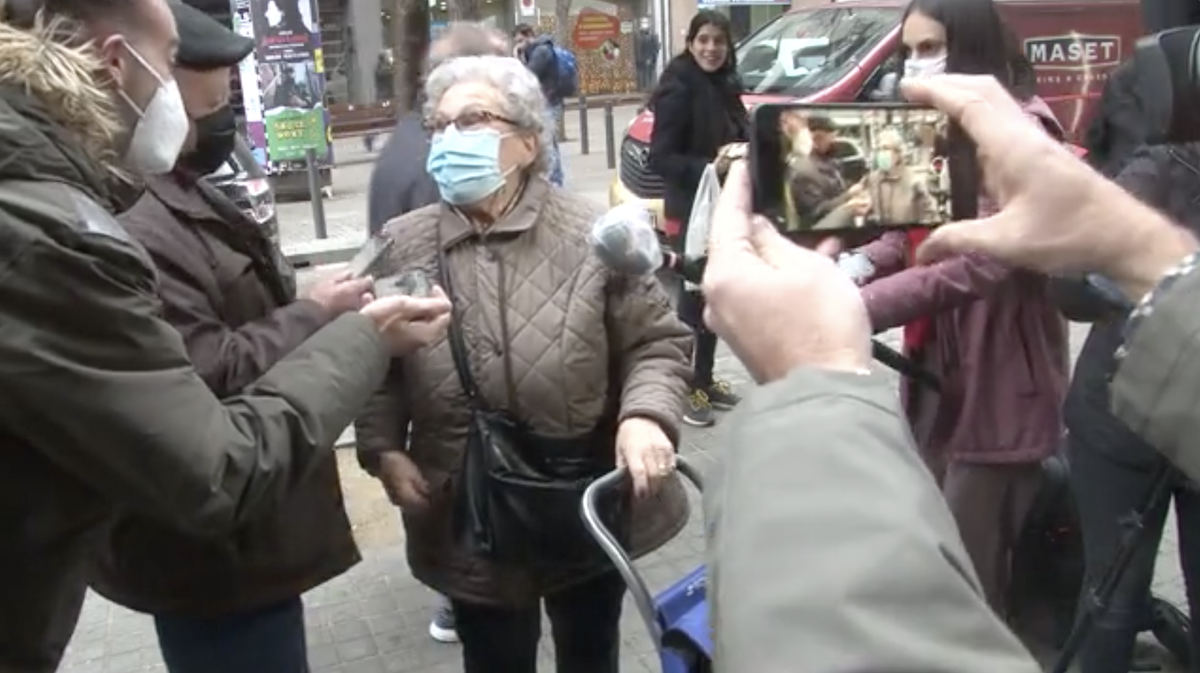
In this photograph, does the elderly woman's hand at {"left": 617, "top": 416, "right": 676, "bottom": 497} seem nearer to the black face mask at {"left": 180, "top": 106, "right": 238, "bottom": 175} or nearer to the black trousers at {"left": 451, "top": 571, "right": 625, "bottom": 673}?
the black trousers at {"left": 451, "top": 571, "right": 625, "bottom": 673}

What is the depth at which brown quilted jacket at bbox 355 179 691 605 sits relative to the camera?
2523 mm

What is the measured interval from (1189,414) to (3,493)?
4.45ft

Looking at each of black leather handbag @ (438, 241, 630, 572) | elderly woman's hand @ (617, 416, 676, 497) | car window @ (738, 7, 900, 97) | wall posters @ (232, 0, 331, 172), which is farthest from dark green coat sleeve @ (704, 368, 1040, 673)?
wall posters @ (232, 0, 331, 172)

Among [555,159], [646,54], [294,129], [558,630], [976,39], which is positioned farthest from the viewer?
[646,54]

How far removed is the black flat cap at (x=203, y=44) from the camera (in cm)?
220

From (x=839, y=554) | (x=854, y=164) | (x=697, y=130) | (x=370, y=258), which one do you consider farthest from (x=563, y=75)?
(x=839, y=554)

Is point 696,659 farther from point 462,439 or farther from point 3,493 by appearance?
point 3,493

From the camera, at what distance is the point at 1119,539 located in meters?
2.79

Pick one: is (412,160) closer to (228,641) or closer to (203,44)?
(203,44)

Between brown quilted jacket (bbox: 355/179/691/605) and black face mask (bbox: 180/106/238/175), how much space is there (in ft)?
1.41

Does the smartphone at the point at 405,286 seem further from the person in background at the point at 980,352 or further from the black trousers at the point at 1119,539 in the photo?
the black trousers at the point at 1119,539

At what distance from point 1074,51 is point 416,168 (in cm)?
698

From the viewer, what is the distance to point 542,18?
92.4ft

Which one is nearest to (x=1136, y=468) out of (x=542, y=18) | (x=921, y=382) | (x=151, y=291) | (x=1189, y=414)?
(x=921, y=382)
